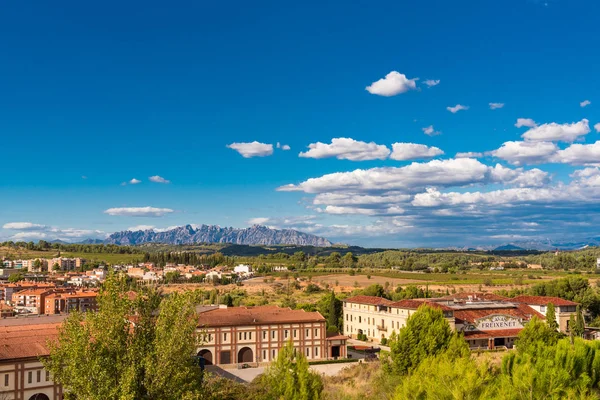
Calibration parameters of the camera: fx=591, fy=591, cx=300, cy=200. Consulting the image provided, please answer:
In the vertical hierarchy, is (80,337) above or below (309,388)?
above

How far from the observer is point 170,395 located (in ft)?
63.9

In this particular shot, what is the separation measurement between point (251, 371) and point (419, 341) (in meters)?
15.8

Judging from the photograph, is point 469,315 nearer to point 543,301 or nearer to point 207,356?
point 543,301

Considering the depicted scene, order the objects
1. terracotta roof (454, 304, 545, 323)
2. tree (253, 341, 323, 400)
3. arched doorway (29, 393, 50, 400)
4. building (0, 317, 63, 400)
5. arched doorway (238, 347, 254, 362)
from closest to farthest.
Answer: tree (253, 341, 323, 400)
building (0, 317, 63, 400)
arched doorway (29, 393, 50, 400)
arched doorway (238, 347, 254, 362)
terracotta roof (454, 304, 545, 323)

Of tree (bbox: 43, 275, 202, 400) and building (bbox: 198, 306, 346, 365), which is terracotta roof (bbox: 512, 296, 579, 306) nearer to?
building (bbox: 198, 306, 346, 365)

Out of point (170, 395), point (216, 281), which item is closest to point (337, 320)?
point (170, 395)

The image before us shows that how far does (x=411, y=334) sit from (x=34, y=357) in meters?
25.0

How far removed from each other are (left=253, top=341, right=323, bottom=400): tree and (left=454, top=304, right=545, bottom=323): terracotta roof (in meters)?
37.3

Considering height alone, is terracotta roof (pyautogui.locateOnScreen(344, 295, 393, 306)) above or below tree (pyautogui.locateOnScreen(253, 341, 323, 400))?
below

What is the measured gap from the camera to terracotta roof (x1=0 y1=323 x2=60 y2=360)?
35.8m

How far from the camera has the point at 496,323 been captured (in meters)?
59.2

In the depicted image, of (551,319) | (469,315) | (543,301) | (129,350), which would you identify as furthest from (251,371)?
(543,301)

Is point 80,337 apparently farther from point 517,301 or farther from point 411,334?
point 517,301

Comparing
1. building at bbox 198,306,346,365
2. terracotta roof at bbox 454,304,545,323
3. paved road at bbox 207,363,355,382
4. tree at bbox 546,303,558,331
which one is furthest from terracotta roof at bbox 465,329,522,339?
paved road at bbox 207,363,355,382
